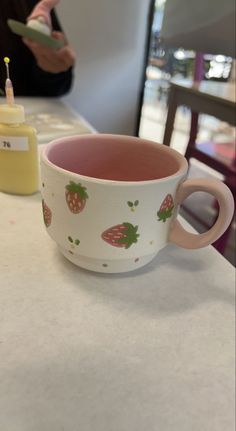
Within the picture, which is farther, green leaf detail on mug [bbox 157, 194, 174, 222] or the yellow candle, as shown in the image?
the yellow candle

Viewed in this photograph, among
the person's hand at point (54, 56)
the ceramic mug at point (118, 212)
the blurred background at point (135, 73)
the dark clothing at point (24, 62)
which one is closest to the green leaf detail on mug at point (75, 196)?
the ceramic mug at point (118, 212)

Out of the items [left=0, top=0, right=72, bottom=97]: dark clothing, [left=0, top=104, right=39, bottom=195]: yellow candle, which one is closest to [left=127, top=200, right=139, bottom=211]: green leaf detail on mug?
[left=0, top=104, right=39, bottom=195]: yellow candle

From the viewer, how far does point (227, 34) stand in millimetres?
813

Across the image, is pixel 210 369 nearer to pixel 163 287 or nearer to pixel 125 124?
pixel 163 287

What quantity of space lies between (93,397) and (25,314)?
9 cm

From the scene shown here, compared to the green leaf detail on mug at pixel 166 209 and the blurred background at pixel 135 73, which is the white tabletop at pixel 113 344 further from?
the blurred background at pixel 135 73

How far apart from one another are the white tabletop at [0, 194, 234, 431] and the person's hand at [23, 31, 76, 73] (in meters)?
0.70

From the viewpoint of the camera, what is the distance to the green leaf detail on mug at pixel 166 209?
30 cm

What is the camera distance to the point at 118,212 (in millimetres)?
290

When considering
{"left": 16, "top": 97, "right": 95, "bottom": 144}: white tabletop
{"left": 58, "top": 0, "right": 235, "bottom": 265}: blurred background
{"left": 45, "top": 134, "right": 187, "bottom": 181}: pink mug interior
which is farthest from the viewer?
{"left": 58, "top": 0, "right": 235, "bottom": 265}: blurred background

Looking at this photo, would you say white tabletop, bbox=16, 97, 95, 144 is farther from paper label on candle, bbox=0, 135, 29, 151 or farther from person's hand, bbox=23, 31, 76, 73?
paper label on candle, bbox=0, 135, 29, 151

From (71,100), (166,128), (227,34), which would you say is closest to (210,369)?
(227,34)

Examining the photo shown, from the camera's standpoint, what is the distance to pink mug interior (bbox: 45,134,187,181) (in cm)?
36

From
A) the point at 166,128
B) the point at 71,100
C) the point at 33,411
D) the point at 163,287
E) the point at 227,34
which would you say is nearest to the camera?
the point at 33,411
